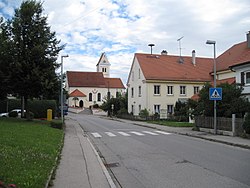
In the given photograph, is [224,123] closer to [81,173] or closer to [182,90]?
[81,173]

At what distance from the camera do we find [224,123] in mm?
22281

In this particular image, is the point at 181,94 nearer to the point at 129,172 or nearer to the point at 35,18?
the point at 35,18

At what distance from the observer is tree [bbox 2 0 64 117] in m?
27.8

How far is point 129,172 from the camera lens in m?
9.63

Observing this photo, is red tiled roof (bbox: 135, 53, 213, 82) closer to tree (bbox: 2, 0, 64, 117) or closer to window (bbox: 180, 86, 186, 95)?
window (bbox: 180, 86, 186, 95)

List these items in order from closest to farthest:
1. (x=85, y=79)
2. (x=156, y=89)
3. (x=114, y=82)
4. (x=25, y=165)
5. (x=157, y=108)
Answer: (x=25, y=165) < (x=156, y=89) < (x=157, y=108) < (x=85, y=79) < (x=114, y=82)

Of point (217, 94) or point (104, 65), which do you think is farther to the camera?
point (104, 65)

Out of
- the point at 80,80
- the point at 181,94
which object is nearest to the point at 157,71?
the point at 181,94

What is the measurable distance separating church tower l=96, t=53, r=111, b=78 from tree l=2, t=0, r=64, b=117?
96.2 m

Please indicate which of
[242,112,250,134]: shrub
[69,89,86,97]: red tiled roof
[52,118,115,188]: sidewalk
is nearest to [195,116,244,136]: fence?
[242,112,250,134]: shrub

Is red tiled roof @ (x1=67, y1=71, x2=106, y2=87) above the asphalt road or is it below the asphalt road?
above

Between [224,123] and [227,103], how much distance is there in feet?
5.91

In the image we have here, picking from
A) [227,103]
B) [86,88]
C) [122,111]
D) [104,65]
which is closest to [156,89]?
[122,111]

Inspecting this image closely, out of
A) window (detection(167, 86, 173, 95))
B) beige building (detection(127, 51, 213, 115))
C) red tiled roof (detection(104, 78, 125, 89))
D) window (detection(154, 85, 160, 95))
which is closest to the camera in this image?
beige building (detection(127, 51, 213, 115))
